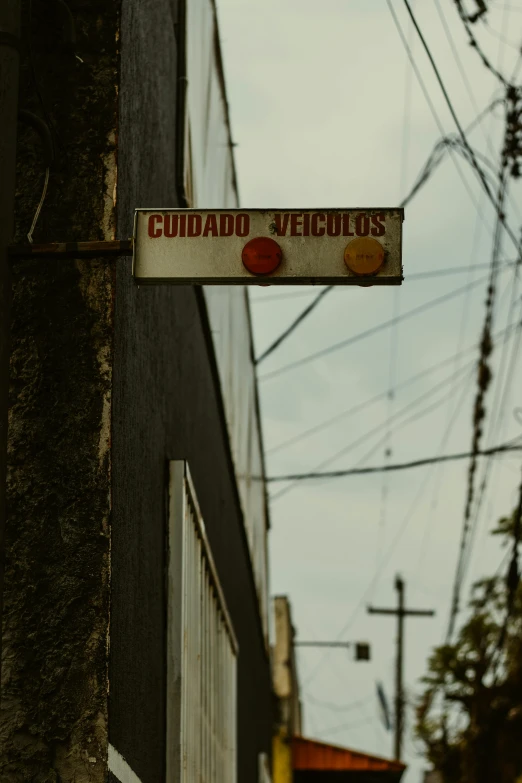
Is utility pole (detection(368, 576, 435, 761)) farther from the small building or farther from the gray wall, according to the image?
the gray wall

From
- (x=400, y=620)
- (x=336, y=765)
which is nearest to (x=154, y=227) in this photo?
(x=336, y=765)

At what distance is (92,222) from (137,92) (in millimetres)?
959

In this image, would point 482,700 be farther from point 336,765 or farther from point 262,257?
point 262,257

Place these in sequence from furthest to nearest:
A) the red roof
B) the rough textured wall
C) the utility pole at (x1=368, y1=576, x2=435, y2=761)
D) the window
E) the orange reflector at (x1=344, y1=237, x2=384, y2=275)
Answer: the utility pole at (x1=368, y1=576, x2=435, y2=761) < the red roof < the window < the orange reflector at (x1=344, y1=237, x2=384, y2=275) < the rough textured wall

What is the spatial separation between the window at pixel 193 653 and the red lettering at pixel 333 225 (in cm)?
182

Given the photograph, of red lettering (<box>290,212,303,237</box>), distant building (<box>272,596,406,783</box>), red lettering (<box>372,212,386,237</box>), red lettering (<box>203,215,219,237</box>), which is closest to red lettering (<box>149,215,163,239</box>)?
red lettering (<box>203,215,219,237</box>)

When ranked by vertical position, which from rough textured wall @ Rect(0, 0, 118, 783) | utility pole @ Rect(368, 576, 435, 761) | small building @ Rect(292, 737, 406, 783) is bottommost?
rough textured wall @ Rect(0, 0, 118, 783)

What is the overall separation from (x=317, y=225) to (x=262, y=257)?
0.18m

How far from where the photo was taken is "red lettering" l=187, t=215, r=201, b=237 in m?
3.56

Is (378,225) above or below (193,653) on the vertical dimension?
above

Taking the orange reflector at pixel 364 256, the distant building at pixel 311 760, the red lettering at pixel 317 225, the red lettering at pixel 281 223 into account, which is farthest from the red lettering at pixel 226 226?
the distant building at pixel 311 760

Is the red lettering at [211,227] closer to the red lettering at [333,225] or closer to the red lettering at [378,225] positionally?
the red lettering at [333,225]

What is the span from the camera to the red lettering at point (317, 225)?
3.54 metres

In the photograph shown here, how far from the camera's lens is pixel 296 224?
140 inches
